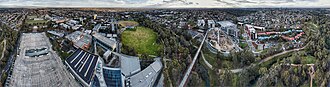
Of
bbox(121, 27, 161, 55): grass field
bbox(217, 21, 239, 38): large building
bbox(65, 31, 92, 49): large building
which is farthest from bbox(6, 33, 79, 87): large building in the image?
bbox(217, 21, 239, 38): large building

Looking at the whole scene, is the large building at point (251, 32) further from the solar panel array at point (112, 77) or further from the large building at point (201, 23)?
the solar panel array at point (112, 77)

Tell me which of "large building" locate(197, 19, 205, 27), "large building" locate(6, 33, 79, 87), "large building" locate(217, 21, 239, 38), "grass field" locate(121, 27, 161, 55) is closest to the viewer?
"large building" locate(6, 33, 79, 87)

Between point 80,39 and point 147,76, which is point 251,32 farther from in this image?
point 80,39

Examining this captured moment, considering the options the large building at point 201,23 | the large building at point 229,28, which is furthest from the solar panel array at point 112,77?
the large building at point 229,28

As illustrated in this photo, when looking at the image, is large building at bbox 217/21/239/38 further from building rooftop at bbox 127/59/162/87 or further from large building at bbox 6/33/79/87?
large building at bbox 6/33/79/87

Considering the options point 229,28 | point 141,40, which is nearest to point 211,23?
point 229,28
